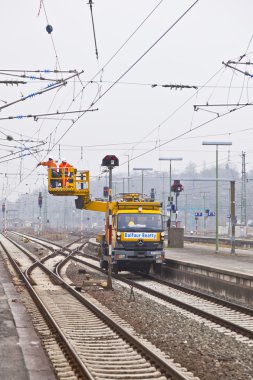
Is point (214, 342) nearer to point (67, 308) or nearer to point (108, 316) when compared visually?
point (108, 316)

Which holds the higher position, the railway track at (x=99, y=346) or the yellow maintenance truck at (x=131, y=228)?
the yellow maintenance truck at (x=131, y=228)

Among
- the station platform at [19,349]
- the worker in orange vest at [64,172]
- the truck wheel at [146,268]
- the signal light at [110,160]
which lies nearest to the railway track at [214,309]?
the truck wheel at [146,268]

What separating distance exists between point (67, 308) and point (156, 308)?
2247 mm

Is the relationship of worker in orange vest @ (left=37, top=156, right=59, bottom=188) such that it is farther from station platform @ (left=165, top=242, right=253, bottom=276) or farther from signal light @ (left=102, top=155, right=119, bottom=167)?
station platform @ (left=165, top=242, right=253, bottom=276)

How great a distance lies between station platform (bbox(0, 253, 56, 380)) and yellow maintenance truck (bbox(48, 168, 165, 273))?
319 inches

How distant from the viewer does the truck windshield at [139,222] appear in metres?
23.7

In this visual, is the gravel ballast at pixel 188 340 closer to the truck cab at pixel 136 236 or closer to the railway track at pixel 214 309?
the railway track at pixel 214 309

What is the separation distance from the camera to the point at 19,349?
10250 mm

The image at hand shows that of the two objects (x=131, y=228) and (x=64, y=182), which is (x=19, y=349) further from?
(x=64, y=182)

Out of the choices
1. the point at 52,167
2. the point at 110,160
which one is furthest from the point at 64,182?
the point at 110,160

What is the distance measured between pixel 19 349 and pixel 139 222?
13.9 m

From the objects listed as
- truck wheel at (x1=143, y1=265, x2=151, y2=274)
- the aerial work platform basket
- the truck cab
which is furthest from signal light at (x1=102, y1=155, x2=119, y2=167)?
truck wheel at (x1=143, y1=265, x2=151, y2=274)

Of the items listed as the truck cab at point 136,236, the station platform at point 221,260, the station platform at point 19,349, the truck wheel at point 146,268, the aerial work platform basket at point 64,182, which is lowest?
the station platform at point 19,349

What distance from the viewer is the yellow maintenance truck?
23562 millimetres
